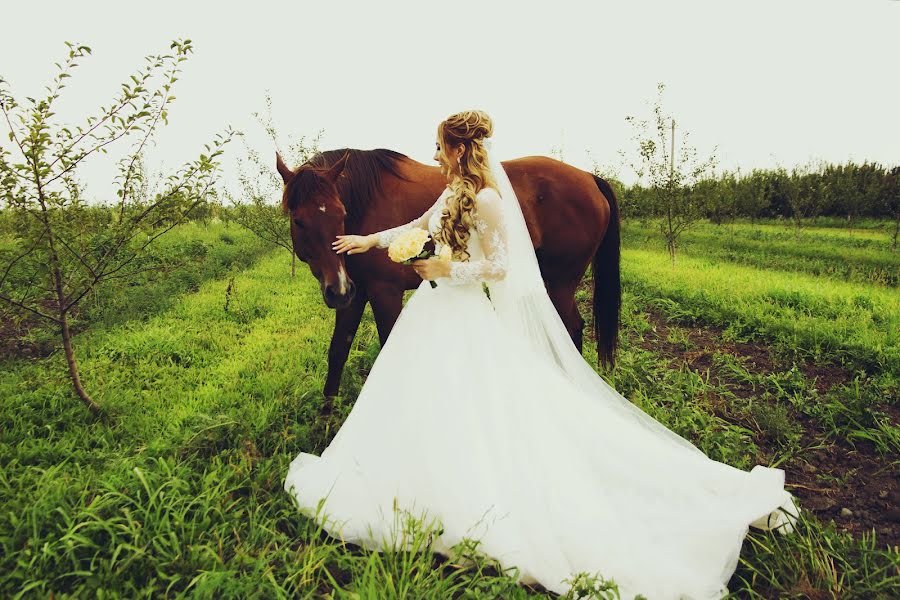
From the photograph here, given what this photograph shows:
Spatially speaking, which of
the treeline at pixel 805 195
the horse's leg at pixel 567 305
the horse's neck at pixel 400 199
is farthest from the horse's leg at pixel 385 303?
the treeline at pixel 805 195

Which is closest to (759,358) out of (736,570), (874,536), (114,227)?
(874,536)

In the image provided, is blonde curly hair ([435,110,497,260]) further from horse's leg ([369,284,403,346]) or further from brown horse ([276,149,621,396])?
horse's leg ([369,284,403,346])

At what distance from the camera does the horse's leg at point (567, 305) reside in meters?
4.43

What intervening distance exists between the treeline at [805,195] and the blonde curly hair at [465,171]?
13.6 metres

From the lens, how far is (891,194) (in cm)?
2005

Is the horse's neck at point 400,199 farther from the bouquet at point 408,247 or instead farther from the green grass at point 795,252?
the green grass at point 795,252

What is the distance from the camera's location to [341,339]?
3.62 meters

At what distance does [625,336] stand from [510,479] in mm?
4023

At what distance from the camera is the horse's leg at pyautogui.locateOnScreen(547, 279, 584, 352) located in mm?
4434

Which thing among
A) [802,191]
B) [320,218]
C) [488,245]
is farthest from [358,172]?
[802,191]

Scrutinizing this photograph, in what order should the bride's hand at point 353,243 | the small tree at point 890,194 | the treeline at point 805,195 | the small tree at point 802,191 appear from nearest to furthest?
the bride's hand at point 353,243 < the small tree at point 802,191 < the treeline at point 805,195 < the small tree at point 890,194

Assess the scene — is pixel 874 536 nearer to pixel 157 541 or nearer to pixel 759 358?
pixel 759 358

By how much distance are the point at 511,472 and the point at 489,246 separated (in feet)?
3.69

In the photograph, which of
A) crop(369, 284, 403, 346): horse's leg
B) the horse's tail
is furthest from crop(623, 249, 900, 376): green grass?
crop(369, 284, 403, 346): horse's leg
